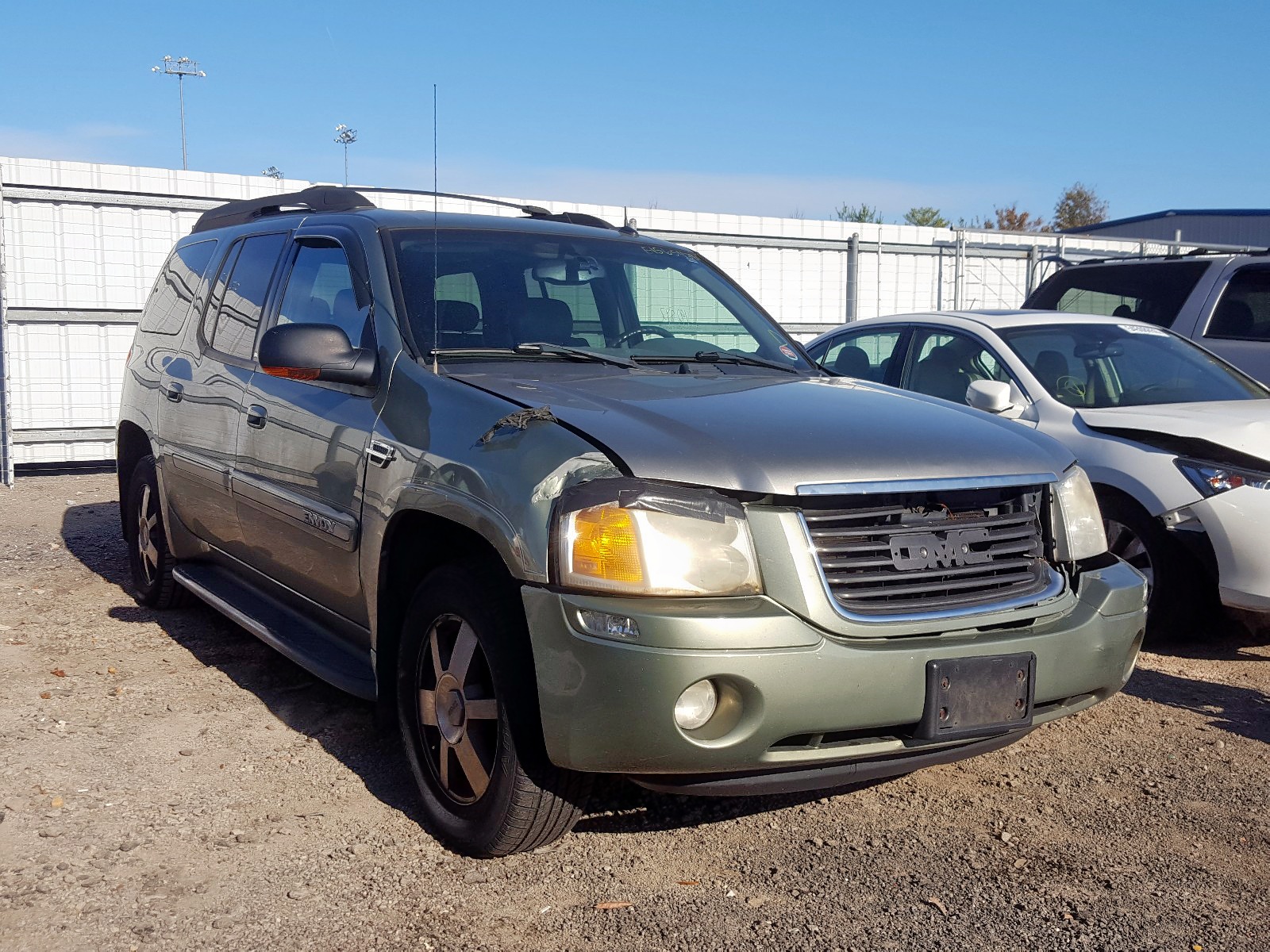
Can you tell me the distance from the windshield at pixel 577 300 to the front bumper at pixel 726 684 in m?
1.40

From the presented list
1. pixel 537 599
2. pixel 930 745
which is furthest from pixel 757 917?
pixel 537 599

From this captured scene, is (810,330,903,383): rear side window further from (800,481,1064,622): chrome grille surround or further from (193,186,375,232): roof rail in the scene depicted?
(800,481,1064,622): chrome grille surround

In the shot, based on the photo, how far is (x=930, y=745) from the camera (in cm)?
317

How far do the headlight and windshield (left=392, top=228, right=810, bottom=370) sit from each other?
1242 millimetres

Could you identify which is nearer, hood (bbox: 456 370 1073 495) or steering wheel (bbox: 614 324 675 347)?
hood (bbox: 456 370 1073 495)

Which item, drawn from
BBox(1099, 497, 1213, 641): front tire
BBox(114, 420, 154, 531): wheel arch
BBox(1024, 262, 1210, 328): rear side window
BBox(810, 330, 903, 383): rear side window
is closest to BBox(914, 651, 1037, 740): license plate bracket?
BBox(1099, 497, 1213, 641): front tire

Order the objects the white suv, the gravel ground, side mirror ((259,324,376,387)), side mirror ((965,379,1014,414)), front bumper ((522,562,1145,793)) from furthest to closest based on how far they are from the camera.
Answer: the white suv < side mirror ((965,379,1014,414)) < side mirror ((259,324,376,387)) < the gravel ground < front bumper ((522,562,1145,793))

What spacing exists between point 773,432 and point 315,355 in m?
1.49

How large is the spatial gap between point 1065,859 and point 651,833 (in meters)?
Answer: 1.17

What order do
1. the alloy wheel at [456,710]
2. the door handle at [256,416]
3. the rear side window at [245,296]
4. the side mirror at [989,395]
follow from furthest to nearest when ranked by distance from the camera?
the side mirror at [989,395] → the rear side window at [245,296] → the door handle at [256,416] → the alloy wheel at [456,710]

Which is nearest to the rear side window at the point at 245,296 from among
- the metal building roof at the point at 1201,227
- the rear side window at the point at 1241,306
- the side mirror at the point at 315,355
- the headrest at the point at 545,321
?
the side mirror at the point at 315,355

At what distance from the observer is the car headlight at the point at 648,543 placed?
117 inches

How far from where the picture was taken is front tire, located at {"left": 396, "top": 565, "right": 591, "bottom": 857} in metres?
3.15

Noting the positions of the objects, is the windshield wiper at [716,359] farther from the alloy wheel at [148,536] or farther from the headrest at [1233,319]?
the headrest at [1233,319]
